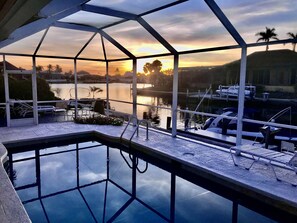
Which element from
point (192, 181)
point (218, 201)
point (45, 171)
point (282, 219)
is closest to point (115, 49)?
point (45, 171)

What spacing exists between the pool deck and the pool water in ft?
1.07

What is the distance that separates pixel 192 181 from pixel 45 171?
120 inches

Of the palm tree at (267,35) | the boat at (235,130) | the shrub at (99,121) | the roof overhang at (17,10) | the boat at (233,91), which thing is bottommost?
the boat at (235,130)

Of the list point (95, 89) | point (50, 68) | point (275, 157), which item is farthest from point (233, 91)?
point (275, 157)

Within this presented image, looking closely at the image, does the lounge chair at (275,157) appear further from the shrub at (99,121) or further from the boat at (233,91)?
the boat at (233,91)

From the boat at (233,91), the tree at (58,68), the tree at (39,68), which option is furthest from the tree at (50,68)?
the boat at (233,91)

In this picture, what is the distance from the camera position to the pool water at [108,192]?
144 inches

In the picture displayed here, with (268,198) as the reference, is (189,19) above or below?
above

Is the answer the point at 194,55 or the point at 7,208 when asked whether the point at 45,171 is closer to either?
the point at 7,208

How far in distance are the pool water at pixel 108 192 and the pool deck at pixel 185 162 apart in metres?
0.33

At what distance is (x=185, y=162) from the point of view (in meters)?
5.01

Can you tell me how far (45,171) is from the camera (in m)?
5.30

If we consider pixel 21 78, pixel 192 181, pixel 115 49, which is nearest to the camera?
pixel 192 181

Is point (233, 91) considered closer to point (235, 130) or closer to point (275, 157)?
point (235, 130)
